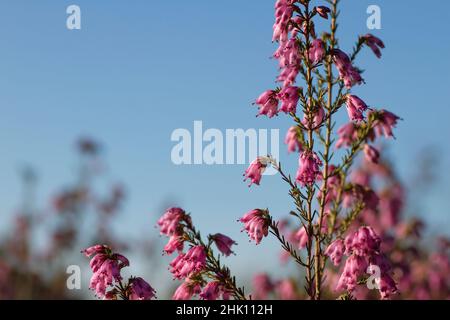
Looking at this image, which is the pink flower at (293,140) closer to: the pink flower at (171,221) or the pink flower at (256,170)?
the pink flower at (256,170)

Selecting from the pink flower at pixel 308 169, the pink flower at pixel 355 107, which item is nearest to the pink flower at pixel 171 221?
the pink flower at pixel 308 169

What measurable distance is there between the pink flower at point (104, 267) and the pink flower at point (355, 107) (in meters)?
2.24

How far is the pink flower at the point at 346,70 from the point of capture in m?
5.12

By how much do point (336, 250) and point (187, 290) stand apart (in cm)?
131

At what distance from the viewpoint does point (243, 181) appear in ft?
17.9

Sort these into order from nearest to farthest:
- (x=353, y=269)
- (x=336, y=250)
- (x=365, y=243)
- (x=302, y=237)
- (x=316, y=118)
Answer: (x=365, y=243) < (x=353, y=269) < (x=336, y=250) < (x=316, y=118) < (x=302, y=237)

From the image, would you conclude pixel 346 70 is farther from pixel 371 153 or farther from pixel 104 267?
pixel 104 267

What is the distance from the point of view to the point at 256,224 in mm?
5133

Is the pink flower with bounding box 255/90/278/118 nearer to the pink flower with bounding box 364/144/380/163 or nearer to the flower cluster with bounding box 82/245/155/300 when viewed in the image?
the pink flower with bounding box 364/144/380/163

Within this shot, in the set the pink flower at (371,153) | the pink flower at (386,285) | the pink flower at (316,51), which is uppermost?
the pink flower at (316,51)

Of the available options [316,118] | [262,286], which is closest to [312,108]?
[316,118]

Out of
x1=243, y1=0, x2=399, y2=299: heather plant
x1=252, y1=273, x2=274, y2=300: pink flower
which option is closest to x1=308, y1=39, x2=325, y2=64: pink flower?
x1=243, y1=0, x2=399, y2=299: heather plant
